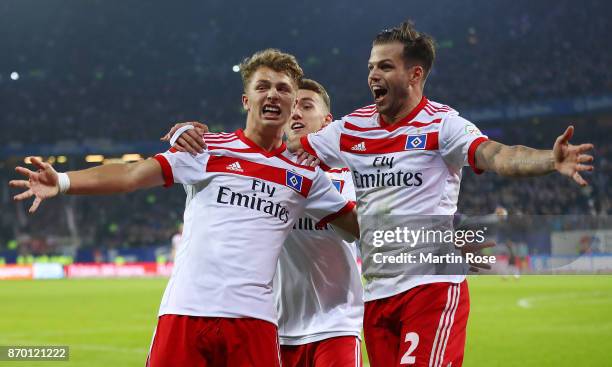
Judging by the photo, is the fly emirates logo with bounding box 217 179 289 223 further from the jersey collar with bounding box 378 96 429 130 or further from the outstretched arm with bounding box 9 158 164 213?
the jersey collar with bounding box 378 96 429 130

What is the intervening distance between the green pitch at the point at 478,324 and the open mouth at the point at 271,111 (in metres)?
6.63

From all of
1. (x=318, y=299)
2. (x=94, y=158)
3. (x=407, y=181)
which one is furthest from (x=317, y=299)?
(x=94, y=158)

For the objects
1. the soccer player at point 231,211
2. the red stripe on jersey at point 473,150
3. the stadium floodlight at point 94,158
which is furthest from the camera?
the stadium floodlight at point 94,158

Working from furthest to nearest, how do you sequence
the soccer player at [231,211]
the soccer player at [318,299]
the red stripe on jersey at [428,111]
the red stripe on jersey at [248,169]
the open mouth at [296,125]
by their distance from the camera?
the open mouth at [296,125] → the soccer player at [318,299] → the red stripe on jersey at [428,111] → the red stripe on jersey at [248,169] → the soccer player at [231,211]

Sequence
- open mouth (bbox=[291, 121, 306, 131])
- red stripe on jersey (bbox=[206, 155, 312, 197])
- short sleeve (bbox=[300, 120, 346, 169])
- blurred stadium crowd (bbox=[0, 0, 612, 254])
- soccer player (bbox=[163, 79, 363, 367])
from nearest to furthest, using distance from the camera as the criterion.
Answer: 1. red stripe on jersey (bbox=[206, 155, 312, 197])
2. short sleeve (bbox=[300, 120, 346, 169])
3. soccer player (bbox=[163, 79, 363, 367])
4. open mouth (bbox=[291, 121, 306, 131])
5. blurred stadium crowd (bbox=[0, 0, 612, 254])

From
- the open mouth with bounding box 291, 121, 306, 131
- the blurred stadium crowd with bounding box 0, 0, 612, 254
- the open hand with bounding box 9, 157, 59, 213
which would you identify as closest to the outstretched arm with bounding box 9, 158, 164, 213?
the open hand with bounding box 9, 157, 59, 213

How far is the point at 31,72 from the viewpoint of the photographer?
187 feet

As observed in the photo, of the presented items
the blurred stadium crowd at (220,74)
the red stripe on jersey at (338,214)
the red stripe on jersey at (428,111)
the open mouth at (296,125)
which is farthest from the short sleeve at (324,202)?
the blurred stadium crowd at (220,74)

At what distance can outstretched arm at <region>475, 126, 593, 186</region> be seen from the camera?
3.52 meters

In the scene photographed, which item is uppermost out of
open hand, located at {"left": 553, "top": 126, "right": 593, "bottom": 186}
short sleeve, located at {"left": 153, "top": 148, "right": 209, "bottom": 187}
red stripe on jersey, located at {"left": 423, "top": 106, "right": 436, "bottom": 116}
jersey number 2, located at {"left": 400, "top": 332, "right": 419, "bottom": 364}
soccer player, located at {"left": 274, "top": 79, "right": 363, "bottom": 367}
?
red stripe on jersey, located at {"left": 423, "top": 106, "right": 436, "bottom": 116}

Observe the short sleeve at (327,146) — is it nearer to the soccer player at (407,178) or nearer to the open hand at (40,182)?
the soccer player at (407,178)

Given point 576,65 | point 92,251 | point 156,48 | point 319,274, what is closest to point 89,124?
point 156,48

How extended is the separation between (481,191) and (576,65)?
8576mm

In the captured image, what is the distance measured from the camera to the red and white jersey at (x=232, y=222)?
4.11 metres
